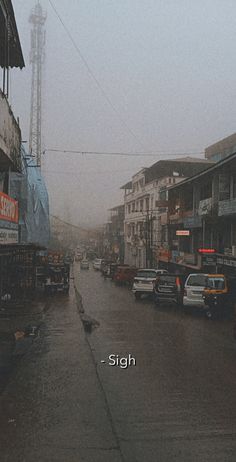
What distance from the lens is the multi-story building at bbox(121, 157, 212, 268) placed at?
60656 mm

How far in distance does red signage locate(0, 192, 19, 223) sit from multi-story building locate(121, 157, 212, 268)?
3588 cm

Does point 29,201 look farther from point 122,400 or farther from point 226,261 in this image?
point 122,400

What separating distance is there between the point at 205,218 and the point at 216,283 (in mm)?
15850

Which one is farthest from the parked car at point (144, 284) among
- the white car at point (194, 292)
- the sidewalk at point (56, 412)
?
the sidewalk at point (56, 412)

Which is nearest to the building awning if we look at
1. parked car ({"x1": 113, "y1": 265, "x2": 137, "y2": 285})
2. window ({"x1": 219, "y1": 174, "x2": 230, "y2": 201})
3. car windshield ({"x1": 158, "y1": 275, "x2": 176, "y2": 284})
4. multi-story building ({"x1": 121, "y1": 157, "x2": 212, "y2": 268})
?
car windshield ({"x1": 158, "y1": 275, "x2": 176, "y2": 284})

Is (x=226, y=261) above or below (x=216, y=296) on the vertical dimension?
above

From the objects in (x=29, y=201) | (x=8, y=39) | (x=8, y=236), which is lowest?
(x=8, y=236)

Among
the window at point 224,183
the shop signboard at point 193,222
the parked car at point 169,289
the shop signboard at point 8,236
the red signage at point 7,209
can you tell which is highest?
the window at point 224,183

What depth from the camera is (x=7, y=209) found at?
14391 mm

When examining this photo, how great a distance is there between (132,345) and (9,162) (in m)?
6.87

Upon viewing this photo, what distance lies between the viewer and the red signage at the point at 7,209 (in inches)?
523

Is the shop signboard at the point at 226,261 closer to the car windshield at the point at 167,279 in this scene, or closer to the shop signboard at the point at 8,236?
the car windshield at the point at 167,279

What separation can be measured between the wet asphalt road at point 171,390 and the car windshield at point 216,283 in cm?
322

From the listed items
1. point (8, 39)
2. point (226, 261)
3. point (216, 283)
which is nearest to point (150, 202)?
point (226, 261)
